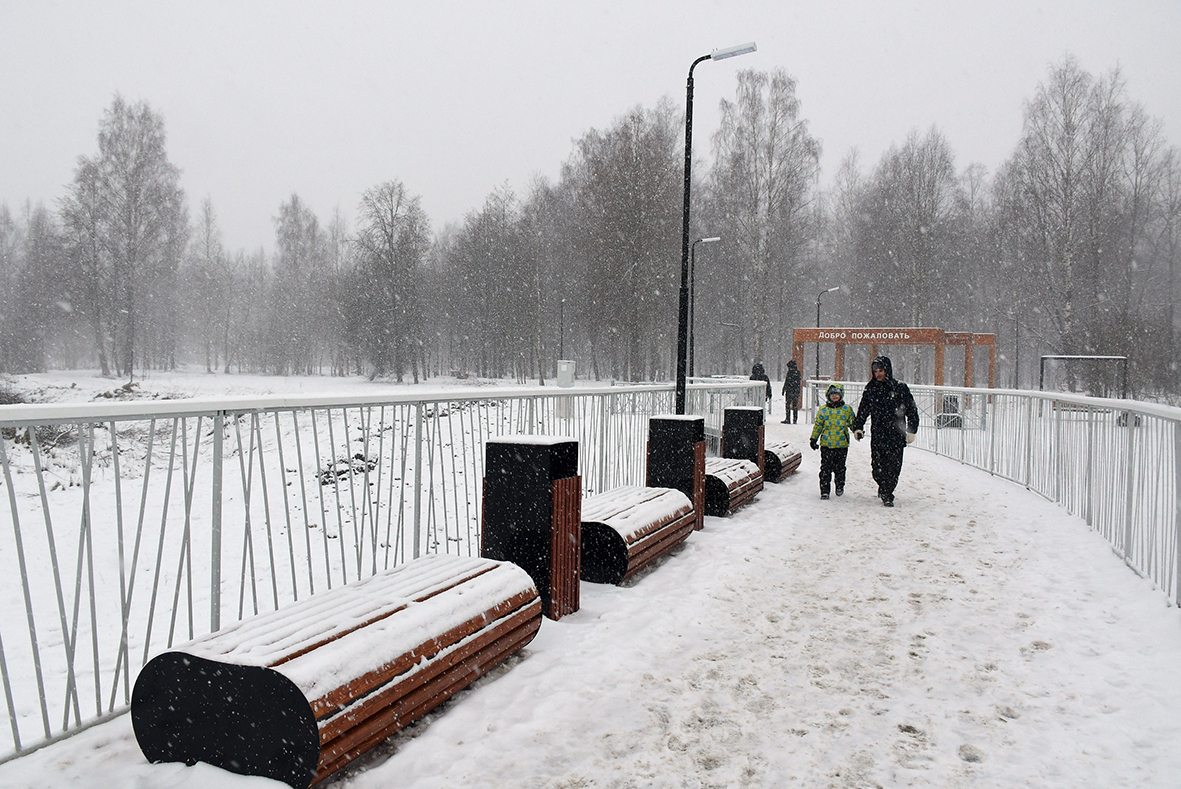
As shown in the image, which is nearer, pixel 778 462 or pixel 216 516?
pixel 216 516

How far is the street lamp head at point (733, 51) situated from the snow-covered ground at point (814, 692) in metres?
8.29

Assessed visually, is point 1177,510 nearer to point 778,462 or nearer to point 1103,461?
point 1103,461

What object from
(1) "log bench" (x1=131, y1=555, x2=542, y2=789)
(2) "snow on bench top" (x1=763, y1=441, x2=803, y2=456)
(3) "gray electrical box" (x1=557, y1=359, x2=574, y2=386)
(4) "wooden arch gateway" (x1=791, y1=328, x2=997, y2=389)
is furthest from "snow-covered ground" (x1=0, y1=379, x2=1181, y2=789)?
(4) "wooden arch gateway" (x1=791, y1=328, x2=997, y2=389)

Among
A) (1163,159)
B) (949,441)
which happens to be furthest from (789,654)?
(1163,159)

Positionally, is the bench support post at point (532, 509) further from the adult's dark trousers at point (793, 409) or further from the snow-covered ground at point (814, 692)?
the adult's dark trousers at point (793, 409)

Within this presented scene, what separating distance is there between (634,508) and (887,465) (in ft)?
14.5

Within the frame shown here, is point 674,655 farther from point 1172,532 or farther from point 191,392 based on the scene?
point 191,392

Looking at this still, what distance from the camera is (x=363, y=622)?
3102 millimetres

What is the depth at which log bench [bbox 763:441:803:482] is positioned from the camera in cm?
1070

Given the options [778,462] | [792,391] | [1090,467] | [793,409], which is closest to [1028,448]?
[1090,467]

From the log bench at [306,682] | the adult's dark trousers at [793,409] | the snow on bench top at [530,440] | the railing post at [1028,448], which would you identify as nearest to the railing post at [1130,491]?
the railing post at [1028,448]

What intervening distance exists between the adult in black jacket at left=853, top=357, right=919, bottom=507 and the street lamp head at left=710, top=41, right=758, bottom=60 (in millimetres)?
5383

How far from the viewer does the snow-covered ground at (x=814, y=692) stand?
288 centimetres

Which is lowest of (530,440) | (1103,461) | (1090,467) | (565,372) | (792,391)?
(1090,467)
